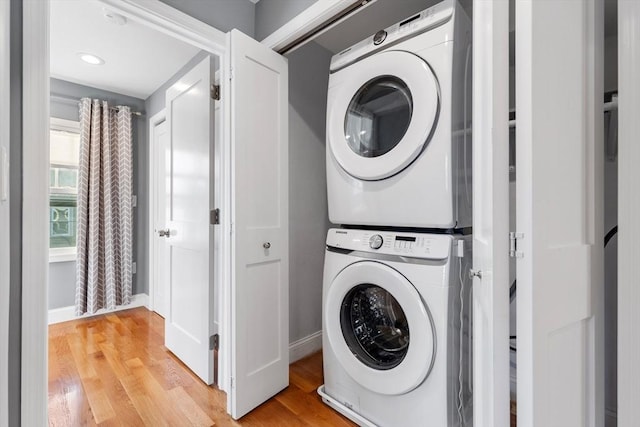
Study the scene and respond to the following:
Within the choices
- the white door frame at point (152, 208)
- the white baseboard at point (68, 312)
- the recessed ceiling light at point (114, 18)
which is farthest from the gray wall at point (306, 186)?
the white baseboard at point (68, 312)

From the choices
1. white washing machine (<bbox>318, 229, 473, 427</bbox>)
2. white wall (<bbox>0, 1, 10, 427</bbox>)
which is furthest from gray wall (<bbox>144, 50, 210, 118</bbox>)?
white washing machine (<bbox>318, 229, 473, 427</bbox>)

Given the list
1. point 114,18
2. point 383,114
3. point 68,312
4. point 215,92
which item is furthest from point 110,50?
point 68,312

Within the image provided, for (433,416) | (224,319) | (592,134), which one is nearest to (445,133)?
(592,134)

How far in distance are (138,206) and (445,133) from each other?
3.35 m

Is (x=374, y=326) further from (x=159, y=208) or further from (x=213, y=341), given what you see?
(x=159, y=208)

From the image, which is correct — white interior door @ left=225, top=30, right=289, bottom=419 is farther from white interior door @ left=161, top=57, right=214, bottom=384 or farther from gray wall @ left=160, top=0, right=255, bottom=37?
white interior door @ left=161, top=57, right=214, bottom=384

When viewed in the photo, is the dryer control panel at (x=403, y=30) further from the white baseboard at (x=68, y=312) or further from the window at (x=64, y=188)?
the white baseboard at (x=68, y=312)

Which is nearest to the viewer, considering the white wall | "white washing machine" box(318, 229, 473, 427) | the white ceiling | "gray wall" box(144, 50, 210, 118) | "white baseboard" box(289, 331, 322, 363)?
the white wall

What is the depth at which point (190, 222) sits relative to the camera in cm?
202

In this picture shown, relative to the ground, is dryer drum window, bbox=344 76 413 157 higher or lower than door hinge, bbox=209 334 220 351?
higher

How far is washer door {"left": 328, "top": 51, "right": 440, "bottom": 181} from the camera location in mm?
1220
